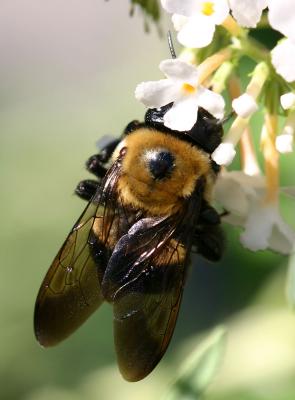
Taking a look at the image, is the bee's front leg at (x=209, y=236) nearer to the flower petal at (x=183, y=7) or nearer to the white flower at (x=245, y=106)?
the white flower at (x=245, y=106)

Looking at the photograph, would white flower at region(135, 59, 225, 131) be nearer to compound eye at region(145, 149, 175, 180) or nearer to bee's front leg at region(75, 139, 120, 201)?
compound eye at region(145, 149, 175, 180)

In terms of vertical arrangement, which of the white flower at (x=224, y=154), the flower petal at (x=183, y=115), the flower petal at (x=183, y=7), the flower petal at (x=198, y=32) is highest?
the flower petal at (x=183, y=7)

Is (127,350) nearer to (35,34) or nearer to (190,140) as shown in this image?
(190,140)

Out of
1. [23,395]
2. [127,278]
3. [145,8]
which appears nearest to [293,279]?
[127,278]

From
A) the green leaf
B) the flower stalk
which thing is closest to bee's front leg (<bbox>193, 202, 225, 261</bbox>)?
the flower stalk

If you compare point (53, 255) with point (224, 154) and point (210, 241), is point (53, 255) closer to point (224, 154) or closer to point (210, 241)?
point (210, 241)

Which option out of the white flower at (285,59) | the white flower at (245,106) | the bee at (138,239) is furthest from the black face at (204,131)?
the white flower at (285,59)
